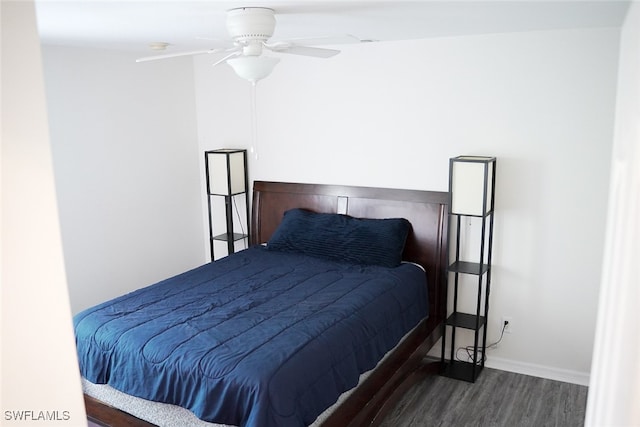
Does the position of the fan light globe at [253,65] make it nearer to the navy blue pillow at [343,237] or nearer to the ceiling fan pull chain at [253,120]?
the navy blue pillow at [343,237]

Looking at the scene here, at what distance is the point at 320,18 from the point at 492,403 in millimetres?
2550

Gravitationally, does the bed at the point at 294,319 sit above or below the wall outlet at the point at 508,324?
above

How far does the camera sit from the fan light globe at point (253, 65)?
249 cm

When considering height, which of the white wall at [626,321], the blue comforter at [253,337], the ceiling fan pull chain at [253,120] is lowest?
the blue comforter at [253,337]

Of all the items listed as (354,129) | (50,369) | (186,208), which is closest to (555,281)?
(354,129)

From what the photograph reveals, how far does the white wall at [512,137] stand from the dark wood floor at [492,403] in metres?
0.18

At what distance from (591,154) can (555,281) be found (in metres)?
0.87

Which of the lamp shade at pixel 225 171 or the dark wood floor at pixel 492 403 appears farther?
the lamp shade at pixel 225 171

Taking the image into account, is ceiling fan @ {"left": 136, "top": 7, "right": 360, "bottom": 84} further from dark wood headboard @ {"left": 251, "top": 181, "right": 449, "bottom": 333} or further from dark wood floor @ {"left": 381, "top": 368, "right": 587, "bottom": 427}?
dark wood floor @ {"left": 381, "top": 368, "right": 587, "bottom": 427}

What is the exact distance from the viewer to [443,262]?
3875 millimetres

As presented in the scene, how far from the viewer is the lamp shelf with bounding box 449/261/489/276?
11.7 ft

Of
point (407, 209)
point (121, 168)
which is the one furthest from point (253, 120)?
point (407, 209)

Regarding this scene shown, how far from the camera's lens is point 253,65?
2506 mm

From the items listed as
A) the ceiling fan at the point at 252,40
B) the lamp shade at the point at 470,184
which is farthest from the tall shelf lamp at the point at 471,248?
the ceiling fan at the point at 252,40
